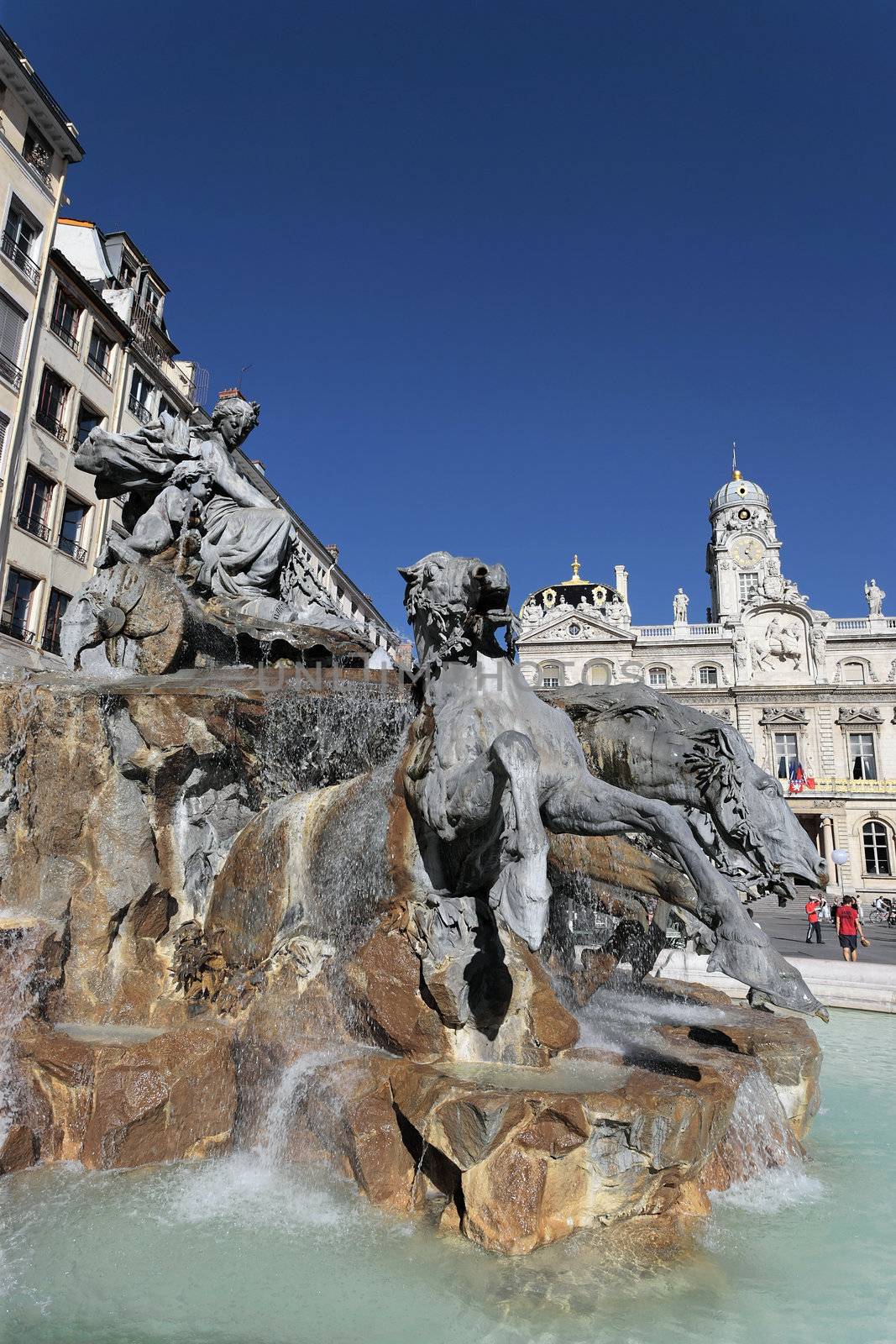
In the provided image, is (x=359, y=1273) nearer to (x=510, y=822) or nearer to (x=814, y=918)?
(x=510, y=822)

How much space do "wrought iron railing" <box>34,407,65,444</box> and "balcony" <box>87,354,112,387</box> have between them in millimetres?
2954

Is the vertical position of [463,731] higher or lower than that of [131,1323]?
higher

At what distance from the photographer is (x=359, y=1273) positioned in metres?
3.37

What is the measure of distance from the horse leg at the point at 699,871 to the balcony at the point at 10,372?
83.5 feet

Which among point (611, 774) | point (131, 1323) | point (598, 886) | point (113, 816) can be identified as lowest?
point (131, 1323)

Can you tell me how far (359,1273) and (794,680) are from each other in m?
55.3

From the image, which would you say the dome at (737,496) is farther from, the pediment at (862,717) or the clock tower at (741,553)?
the pediment at (862,717)

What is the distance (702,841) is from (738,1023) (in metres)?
1.28

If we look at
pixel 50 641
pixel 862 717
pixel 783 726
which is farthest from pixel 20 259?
pixel 862 717

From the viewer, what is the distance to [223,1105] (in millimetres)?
4488

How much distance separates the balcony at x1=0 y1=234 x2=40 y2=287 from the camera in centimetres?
2419

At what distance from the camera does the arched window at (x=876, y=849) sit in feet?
153

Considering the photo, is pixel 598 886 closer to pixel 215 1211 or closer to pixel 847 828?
pixel 215 1211

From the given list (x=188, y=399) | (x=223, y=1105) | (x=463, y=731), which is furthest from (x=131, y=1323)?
(x=188, y=399)
